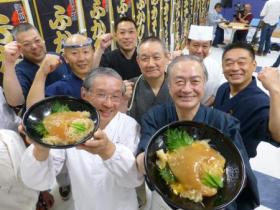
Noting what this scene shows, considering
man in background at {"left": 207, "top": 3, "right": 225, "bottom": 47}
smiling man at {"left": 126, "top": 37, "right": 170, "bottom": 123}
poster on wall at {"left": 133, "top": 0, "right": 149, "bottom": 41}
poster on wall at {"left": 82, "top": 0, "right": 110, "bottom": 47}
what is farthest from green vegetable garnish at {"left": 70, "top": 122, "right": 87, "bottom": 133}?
man in background at {"left": 207, "top": 3, "right": 225, "bottom": 47}

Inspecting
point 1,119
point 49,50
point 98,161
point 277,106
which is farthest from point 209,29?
point 1,119

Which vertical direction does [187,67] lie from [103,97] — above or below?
above

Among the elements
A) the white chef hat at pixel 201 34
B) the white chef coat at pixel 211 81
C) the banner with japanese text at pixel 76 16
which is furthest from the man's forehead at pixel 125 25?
the white chef coat at pixel 211 81

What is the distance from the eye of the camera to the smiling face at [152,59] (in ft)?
5.95

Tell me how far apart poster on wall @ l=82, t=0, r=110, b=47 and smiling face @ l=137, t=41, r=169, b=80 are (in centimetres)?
161

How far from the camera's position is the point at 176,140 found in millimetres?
1116

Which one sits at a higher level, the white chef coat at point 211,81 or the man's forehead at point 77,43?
the man's forehead at point 77,43

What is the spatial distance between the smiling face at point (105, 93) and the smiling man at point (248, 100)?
2.78 ft

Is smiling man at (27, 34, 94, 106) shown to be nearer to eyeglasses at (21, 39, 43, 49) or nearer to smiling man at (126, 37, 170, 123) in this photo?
eyeglasses at (21, 39, 43, 49)

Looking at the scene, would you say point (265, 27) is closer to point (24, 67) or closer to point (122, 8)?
point (122, 8)

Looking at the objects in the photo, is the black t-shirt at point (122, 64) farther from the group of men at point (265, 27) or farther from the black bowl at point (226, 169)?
the group of men at point (265, 27)

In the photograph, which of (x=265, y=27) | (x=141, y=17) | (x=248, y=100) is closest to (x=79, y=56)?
(x=248, y=100)

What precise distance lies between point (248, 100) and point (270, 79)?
25cm

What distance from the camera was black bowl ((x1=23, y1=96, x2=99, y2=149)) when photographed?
1098 millimetres
